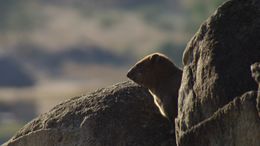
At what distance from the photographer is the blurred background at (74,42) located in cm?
5766

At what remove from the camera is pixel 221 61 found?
8461mm

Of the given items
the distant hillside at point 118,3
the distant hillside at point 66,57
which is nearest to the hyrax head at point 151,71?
the distant hillside at point 66,57

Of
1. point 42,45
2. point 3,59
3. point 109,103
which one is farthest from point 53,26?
point 109,103

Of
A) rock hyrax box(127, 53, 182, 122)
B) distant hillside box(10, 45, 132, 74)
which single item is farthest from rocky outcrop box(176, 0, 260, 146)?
distant hillside box(10, 45, 132, 74)

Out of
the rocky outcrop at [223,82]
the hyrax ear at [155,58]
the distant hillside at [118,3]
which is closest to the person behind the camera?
the rocky outcrop at [223,82]

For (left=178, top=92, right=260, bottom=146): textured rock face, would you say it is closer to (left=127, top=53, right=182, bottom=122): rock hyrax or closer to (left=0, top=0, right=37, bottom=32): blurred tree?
(left=127, top=53, right=182, bottom=122): rock hyrax

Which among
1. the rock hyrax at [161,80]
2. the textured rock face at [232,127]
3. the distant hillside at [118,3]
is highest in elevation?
the distant hillside at [118,3]

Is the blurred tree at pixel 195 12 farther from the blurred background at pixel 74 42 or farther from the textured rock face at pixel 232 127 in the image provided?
the textured rock face at pixel 232 127

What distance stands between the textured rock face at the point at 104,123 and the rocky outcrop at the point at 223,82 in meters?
0.94

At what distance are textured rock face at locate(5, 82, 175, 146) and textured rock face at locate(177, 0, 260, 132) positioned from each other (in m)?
0.95

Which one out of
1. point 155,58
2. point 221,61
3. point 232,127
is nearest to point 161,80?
point 155,58

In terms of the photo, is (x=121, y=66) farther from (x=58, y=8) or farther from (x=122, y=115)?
(x=122, y=115)

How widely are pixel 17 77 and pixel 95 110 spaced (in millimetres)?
49902

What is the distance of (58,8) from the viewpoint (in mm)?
72688
